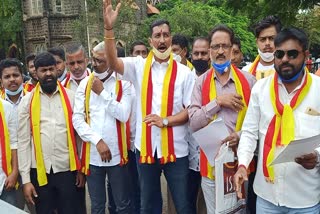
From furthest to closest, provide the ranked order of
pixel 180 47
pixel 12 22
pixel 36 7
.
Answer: pixel 12 22 < pixel 36 7 < pixel 180 47

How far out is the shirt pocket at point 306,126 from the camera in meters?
2.69

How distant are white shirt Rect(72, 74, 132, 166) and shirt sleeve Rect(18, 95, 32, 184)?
0.48 meters

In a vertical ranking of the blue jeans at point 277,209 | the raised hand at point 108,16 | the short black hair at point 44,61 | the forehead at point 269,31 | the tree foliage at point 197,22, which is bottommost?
the blue jeans at point 277,209

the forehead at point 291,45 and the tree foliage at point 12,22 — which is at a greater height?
the tree foliage at point 12,22

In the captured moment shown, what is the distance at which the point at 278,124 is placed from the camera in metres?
2.85

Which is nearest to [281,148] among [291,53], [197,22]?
[291,53]

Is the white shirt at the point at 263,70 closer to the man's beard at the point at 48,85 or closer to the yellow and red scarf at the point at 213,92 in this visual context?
the yellow and red scarf at the point at 213,92

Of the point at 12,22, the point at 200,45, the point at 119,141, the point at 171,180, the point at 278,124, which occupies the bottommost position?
the point at 171,180

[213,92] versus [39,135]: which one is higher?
[213,92]

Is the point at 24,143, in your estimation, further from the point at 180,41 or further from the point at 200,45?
the point at 180,41

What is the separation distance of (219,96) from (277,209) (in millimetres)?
1005

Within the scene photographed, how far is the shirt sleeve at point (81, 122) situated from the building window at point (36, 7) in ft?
80.2

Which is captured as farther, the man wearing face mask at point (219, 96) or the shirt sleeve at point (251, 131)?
the man wearing face mask at point (219, 96)

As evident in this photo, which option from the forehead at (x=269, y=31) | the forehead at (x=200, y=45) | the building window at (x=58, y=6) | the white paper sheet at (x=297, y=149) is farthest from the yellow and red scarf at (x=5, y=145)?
the building window at (x=58, y=6)
